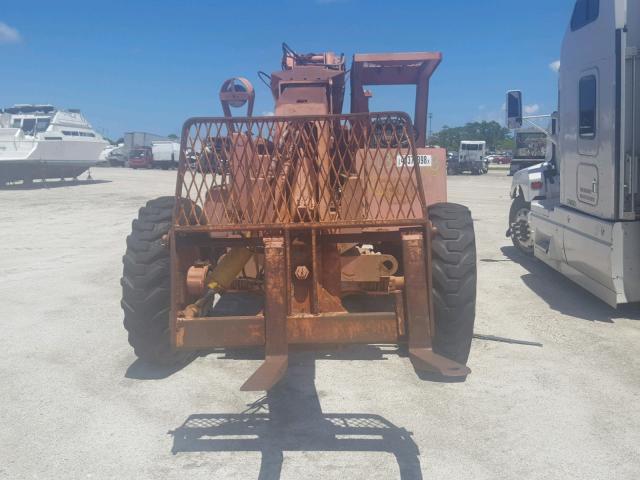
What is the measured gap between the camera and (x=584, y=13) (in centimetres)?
682

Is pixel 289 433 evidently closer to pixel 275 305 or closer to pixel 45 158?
pixel 275 305

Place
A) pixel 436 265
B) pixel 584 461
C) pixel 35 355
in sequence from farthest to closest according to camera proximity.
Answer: pixel 35 355, pixel 436 265, pixel 584 461

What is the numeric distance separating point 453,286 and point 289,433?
1.58m

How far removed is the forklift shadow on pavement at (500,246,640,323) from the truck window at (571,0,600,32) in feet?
10.3

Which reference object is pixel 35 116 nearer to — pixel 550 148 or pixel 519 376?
pixel 550 148

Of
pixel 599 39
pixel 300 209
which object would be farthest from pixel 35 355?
pixel 599 39

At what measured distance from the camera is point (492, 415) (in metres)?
4.24

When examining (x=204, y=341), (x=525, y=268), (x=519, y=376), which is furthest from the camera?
(x=525, y=268)

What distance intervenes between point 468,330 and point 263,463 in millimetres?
1880

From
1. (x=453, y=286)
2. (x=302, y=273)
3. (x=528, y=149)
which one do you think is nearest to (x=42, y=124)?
(x=528, y=149)

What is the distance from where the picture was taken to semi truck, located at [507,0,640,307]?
606 cm

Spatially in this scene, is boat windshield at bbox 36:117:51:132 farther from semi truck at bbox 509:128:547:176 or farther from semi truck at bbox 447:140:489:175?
semi truck at bbox 447:140:489:175

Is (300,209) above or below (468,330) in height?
above

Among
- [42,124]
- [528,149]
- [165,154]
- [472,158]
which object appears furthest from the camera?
[165,154]
